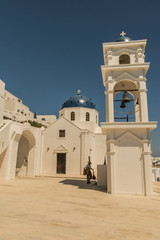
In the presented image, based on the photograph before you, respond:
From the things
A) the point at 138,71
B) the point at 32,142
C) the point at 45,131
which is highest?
the point at 138,71

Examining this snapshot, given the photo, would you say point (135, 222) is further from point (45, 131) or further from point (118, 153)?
point (45, 131)

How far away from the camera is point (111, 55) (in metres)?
10.1

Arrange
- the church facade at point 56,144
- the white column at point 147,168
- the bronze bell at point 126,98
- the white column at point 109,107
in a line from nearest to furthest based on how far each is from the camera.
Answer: the white column at point 147,168 < the white column at point 109,107 < the bronze bell at point 126,98 < the church facade at point 56,144

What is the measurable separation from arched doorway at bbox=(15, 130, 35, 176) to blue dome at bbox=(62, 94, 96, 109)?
360 inches

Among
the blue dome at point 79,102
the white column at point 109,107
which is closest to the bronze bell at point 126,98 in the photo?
the white column at point 109,107

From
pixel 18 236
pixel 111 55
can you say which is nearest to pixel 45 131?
pixel 111 55

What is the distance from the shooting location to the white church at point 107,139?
27.3ft

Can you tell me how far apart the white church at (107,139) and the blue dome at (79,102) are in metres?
0.15

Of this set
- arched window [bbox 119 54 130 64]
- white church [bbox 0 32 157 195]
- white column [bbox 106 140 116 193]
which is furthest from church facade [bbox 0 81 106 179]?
arched window [bbox 119 54 130 64]

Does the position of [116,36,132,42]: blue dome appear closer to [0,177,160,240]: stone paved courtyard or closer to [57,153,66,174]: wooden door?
[0,177,160,240]: stone paved courtyard

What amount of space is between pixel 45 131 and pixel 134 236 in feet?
61.8

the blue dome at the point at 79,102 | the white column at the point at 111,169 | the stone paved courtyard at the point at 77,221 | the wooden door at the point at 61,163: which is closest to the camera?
the stone paved courtyard at the point at 77,221

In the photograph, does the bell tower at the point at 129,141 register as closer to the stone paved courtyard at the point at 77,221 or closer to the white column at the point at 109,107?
the white column at the point at 109,107

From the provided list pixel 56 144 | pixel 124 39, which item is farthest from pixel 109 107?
pixel 56 144
